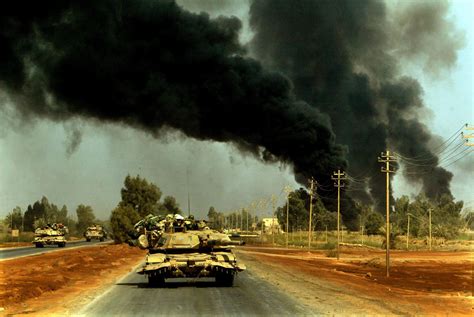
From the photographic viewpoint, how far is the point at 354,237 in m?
112

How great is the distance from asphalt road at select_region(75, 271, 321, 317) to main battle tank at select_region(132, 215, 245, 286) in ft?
1.70

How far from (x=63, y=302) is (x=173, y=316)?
565 cm

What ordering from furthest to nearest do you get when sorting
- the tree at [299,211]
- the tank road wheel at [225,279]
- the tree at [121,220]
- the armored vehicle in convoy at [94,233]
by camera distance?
the tree at [299,211]
the armored vehicle in convoy at [94,233]
the tree at [121,220]
the tank road wheel at [225,279]

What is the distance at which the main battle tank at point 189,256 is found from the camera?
22734 millimetres

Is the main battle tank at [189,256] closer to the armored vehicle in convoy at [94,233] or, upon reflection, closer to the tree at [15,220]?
the armored vehicle in convoy at [94,233]

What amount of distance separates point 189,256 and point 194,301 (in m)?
5.24

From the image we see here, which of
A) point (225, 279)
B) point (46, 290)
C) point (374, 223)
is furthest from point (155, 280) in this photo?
point (374, 223)

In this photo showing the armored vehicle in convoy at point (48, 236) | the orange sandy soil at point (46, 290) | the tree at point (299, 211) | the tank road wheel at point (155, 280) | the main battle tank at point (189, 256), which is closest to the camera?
the orange sandy soil at point (46, 290)

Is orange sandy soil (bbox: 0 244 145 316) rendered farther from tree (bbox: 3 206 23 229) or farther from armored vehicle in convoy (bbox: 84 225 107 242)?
tree (bbox: 3 206 23 229)

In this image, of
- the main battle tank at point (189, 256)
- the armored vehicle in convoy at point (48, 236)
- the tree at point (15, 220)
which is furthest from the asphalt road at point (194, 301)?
the tree at point (15, 220)

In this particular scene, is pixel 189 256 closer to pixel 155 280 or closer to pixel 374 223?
pixel 155 280

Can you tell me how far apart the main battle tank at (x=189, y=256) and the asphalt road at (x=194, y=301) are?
0.52m

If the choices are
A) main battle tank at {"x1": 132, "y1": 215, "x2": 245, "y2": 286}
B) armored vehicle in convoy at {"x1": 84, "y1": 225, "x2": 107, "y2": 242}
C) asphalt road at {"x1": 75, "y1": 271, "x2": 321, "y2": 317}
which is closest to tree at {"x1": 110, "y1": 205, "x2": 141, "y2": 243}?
armored vehicle in convoy at {"x1": 84, "y1": 225, "x2": 107, "y2": 242}

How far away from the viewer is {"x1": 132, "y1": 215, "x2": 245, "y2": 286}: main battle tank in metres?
22.7
